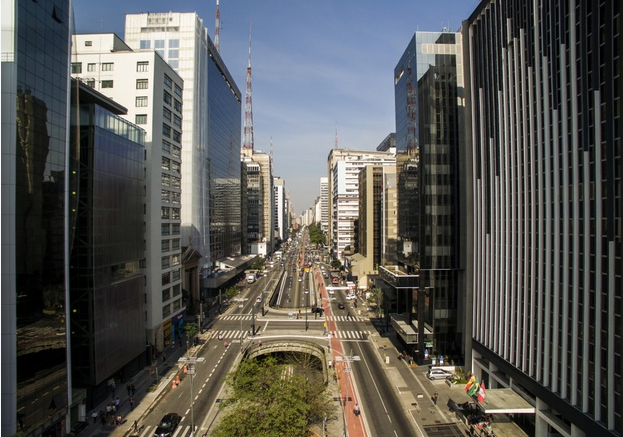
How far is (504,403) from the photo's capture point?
1422 inches

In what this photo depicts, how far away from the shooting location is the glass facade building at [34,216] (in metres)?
28.0

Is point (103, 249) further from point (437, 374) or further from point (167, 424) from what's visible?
point (437, 374)

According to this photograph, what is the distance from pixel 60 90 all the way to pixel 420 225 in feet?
141

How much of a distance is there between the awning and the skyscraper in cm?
92

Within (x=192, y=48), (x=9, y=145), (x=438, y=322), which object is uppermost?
(x=192, y=48)

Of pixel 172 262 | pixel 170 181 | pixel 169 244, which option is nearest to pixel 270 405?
pixel 169 244

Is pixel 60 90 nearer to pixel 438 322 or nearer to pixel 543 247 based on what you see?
pixel 543 247

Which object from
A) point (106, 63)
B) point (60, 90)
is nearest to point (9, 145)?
point (60, 90)

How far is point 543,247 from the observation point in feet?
111

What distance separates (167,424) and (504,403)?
29.5 m

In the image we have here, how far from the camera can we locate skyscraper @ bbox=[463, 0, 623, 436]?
26047 millimetres

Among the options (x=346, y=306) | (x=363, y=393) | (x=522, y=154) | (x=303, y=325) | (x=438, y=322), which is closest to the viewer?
(x=522, y=154)

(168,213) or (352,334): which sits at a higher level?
(168,213)

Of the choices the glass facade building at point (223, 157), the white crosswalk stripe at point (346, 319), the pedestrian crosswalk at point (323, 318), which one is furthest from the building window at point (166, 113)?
the white crosswalk stripe at point (346, 319)
